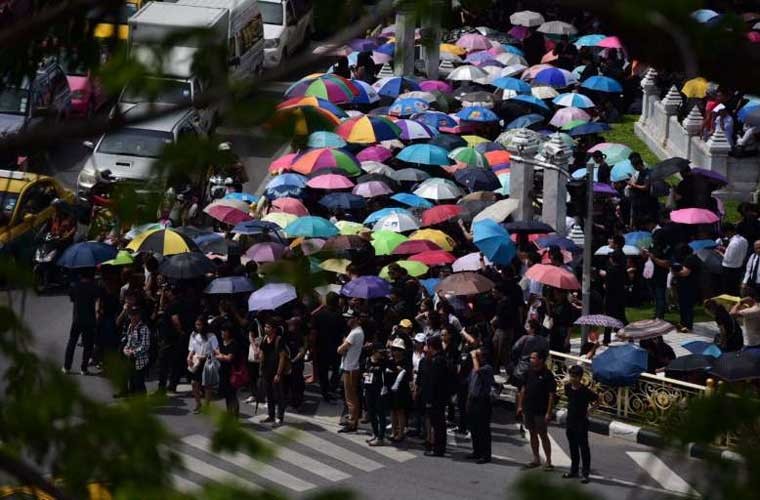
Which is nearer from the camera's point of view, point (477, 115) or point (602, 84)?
point (477, 115)

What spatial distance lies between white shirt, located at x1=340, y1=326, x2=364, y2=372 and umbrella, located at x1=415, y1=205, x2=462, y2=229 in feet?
16.5

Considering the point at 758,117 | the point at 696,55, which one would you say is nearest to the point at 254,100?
the point at 696,55

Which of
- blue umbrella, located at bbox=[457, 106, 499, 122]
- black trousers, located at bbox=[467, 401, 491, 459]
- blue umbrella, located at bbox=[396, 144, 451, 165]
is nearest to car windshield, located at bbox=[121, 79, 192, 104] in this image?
black trousers, located at bbox=[467, 401, 491, 459]

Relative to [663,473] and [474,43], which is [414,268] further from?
[474,43]

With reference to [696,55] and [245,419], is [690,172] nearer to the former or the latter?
[245,419]

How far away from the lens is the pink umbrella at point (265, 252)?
65.9 ft

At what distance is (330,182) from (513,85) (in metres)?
7.86

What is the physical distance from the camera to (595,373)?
17344 millimetres

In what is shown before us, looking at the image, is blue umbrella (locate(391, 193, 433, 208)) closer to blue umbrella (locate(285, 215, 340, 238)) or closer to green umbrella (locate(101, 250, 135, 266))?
blue umbrella (locate(285, 215, 340, 238))

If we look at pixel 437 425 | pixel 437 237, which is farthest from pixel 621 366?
pixel 437 237

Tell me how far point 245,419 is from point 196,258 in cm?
269

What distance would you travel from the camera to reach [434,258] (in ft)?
67.2

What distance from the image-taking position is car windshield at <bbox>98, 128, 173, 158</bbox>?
2516cm

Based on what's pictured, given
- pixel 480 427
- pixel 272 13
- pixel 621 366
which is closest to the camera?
pixel 480 427
